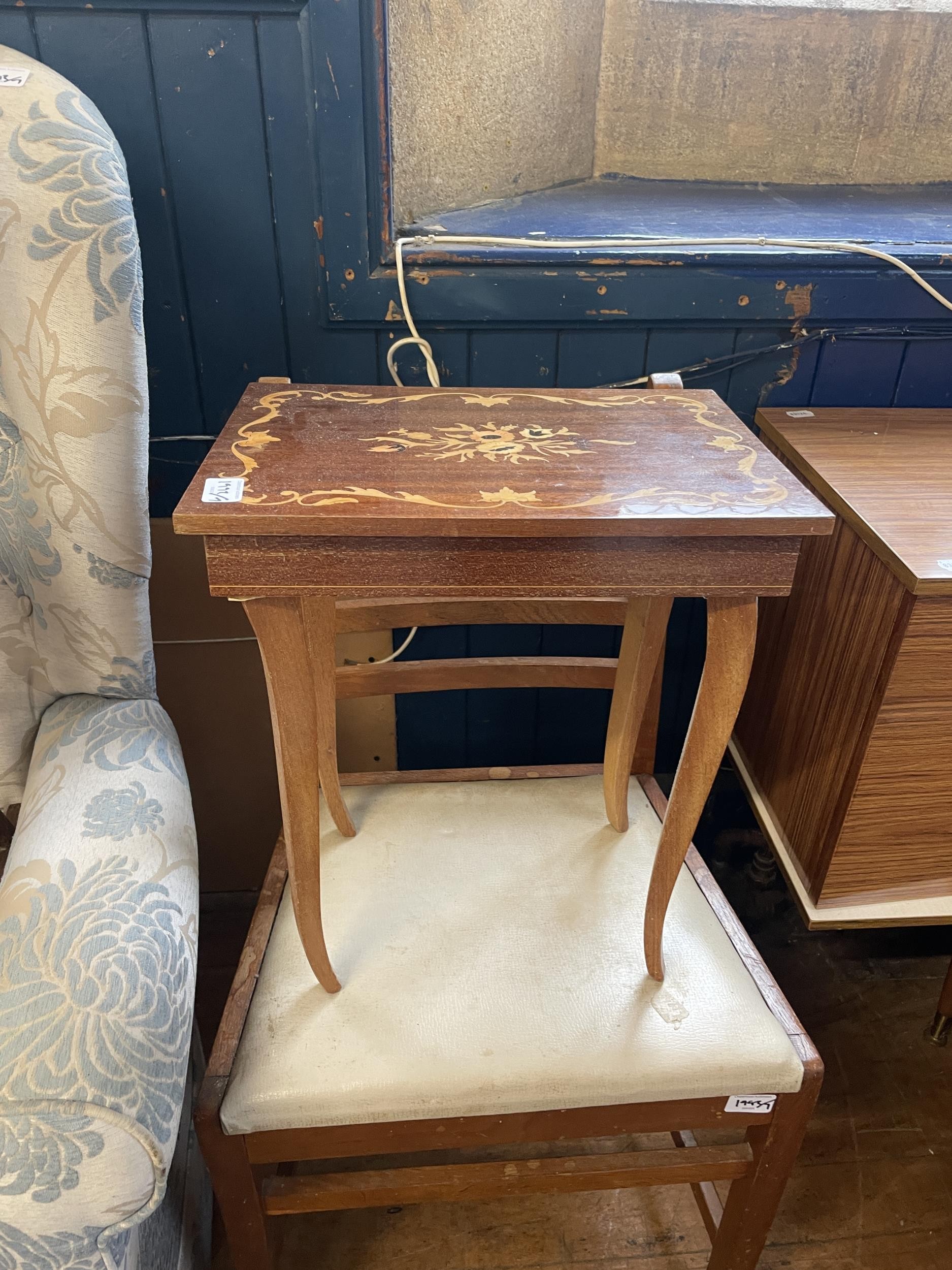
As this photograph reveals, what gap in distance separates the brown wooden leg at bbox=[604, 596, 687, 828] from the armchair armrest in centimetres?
46

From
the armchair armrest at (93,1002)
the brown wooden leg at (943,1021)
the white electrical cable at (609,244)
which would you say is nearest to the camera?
the armchair armrest at (93,1002)

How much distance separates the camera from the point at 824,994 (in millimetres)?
1286

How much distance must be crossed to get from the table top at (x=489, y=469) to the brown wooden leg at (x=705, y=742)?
0.29ft

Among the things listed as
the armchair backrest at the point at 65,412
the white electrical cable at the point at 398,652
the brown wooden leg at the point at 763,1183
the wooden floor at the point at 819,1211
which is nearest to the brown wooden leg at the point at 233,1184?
the wooden floor at the point at 819,1211

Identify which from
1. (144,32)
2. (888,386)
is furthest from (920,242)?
(144,32)

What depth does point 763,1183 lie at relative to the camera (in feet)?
2.63

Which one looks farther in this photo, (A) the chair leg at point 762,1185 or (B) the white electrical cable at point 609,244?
(B) the white electrical cable at point 609,244

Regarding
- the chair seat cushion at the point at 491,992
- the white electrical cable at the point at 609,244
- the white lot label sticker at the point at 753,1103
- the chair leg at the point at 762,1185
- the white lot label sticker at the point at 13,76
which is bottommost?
the chair leg at the point at 762,1185

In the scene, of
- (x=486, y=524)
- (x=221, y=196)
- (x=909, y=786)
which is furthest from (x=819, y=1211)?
(x=221, y=196)

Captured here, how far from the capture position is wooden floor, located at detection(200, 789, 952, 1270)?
3.25 feet

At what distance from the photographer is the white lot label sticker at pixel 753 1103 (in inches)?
29.2

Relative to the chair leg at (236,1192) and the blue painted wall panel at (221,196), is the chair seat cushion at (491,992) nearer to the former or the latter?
the chair leg at (236,1192)

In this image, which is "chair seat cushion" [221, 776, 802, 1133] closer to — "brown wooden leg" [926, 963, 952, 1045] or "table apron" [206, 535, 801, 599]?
"table apron" [206, 535, 801, 599]

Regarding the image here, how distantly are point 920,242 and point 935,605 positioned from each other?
0.55 meters
